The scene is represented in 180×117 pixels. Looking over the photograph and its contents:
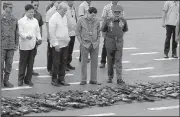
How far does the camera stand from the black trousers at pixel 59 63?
1276 cm

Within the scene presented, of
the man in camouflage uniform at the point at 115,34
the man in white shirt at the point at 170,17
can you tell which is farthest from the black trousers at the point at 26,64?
the man in white shirt at the point at 170,17

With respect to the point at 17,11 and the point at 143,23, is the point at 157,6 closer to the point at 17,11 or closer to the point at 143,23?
the point at 143,23

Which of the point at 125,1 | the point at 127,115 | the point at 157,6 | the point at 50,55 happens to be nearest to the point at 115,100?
the point at 127,115

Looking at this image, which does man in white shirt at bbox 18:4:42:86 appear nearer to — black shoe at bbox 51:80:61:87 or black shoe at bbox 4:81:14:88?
black shoe at bbox 4:81:14:88

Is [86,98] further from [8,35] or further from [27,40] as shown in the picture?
[8,35]

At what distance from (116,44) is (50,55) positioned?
1.95m

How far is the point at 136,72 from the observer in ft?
47.7

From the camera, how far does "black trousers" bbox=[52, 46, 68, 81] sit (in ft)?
41.9

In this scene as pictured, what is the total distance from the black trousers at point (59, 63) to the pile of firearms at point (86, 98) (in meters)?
1.10

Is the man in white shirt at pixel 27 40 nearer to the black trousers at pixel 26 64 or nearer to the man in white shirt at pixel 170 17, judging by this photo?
the black trousers at pixel 26 64

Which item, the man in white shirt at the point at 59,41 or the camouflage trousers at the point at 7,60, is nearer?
the camouflage trousers at the point at 7,60

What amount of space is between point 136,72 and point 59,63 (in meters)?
2.66

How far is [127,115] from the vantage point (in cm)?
1001

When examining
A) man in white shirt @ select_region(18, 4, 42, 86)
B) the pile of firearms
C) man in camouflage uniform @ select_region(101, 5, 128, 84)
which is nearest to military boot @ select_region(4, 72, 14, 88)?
man in white shirt @ select_region(18, 4, 42, 86)
